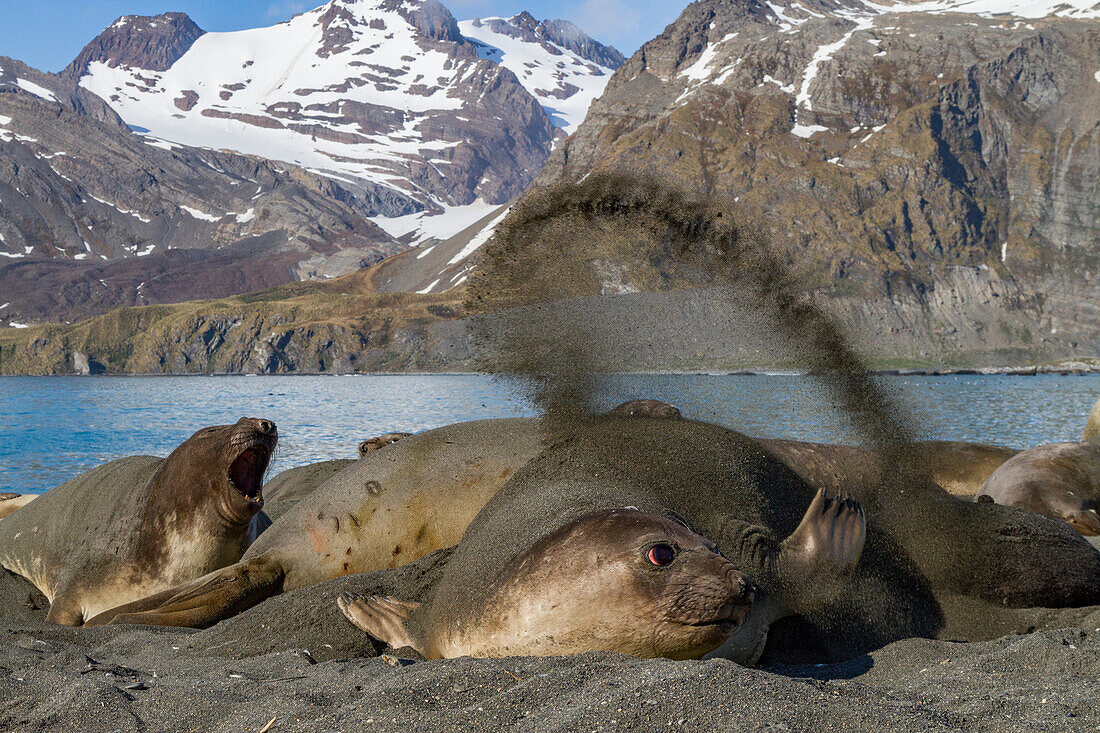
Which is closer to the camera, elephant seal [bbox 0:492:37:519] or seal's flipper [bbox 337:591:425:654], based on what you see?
seal's flipper [bbox 337:591:425:654]

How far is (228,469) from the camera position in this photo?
634 centimetres

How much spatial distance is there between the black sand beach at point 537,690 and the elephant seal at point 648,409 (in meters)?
2.94

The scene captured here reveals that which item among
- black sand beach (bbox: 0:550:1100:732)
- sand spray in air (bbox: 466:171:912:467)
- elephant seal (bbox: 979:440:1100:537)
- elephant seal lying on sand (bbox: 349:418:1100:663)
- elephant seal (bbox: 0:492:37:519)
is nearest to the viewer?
black sand beach (bbox: 0:550:1100:732)

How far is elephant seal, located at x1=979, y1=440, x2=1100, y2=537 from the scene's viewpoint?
27.2 feet

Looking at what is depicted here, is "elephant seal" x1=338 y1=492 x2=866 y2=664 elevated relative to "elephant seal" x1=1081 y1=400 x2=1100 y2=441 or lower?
elevated

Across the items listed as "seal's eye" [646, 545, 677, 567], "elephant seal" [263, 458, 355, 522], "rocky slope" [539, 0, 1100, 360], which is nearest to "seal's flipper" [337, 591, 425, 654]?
"seal's eye" [646, 545, 677, 567]

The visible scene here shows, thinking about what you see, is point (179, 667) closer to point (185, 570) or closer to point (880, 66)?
point (185, 570)

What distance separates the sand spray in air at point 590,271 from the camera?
628 cm

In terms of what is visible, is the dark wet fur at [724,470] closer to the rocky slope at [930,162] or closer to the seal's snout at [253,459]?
the seal's snout at [253,459]

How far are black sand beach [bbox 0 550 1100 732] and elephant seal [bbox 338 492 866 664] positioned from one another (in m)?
0.16

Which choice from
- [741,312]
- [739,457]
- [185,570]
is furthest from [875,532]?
[185,570]

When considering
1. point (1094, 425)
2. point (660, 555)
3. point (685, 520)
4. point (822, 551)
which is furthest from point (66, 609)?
point (1094, 425)

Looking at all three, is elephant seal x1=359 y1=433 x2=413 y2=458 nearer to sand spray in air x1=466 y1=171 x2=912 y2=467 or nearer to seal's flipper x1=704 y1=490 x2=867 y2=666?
sand spray in air x1=466 y1=171 x2=912 y2=467

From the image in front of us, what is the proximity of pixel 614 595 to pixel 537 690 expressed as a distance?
54cm
